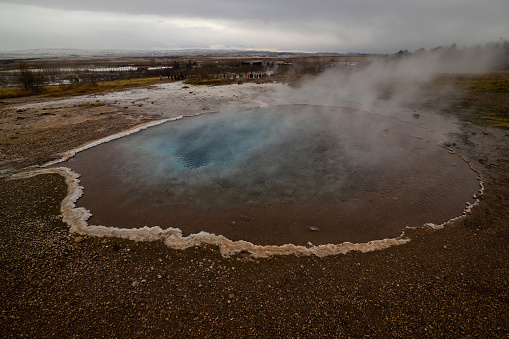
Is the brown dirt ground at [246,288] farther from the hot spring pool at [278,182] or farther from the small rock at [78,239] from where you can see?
the hot spring pool at [278,182]

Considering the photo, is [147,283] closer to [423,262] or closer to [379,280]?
[379,280]

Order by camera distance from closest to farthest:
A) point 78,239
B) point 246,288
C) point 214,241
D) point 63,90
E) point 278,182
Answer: point 246,288 < point 78,239 < point 214,241 < point 278,182 < point 63,90

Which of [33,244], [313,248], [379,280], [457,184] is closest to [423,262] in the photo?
[379,280]

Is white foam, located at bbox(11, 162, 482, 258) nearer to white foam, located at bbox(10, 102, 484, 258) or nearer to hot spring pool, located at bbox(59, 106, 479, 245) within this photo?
white foam, located at bbox(10, 102, 484, 258)

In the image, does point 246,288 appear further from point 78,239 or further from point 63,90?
point 63,90

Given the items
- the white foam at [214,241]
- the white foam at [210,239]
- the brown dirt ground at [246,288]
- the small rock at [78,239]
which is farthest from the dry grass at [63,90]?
the small rock at [78,239]

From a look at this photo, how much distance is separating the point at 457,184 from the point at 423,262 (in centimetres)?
556

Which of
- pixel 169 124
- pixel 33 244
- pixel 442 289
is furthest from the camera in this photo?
pixel 169 124

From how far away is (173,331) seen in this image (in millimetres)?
4031

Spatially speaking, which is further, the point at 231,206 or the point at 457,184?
the point at 457,184

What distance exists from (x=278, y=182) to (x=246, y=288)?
5001mm

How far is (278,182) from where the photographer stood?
30.2ft

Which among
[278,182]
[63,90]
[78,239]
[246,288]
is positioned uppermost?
[63,90]

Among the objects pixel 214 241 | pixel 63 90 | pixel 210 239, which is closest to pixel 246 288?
pixel 214 241
